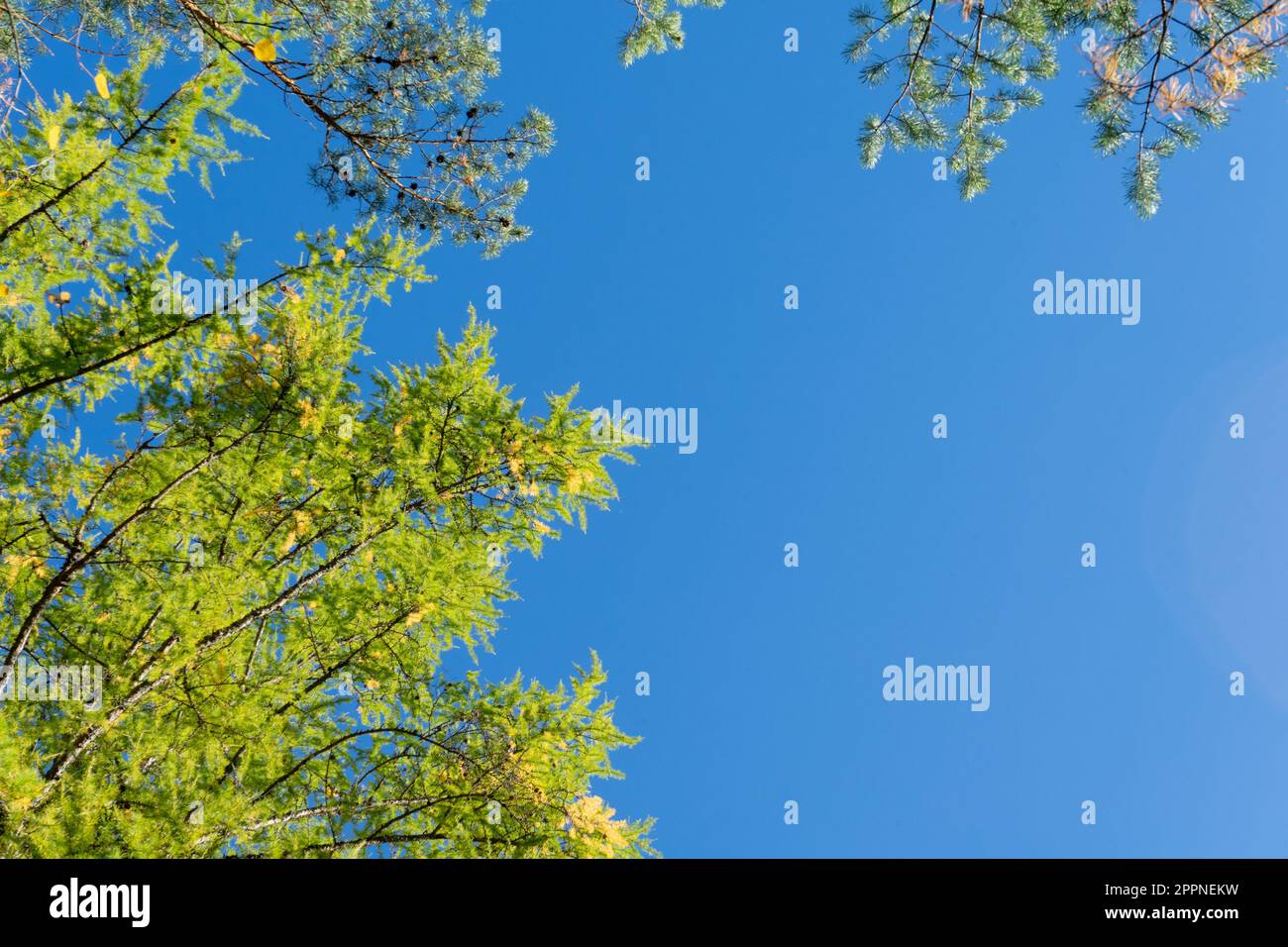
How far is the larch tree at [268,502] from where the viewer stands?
4.62m

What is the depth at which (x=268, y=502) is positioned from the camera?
6.14 meters

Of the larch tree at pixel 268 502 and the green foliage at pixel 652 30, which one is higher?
the green foliage at pixel 652 30

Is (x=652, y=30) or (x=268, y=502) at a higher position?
(x=652, y=30)

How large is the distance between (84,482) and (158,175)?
9.70 feet

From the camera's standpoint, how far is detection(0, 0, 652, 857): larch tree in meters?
4.62

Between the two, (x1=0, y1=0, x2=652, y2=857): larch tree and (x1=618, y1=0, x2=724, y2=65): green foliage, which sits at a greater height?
(x1=618, y1=0, x2=724, y2=65): green foliage

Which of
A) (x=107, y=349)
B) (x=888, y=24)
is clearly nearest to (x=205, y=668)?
(x=107, y=349)

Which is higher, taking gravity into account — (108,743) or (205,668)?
(205,668)

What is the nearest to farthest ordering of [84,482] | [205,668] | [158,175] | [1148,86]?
[1148,86], [158,175], [205,668], [84,482]
